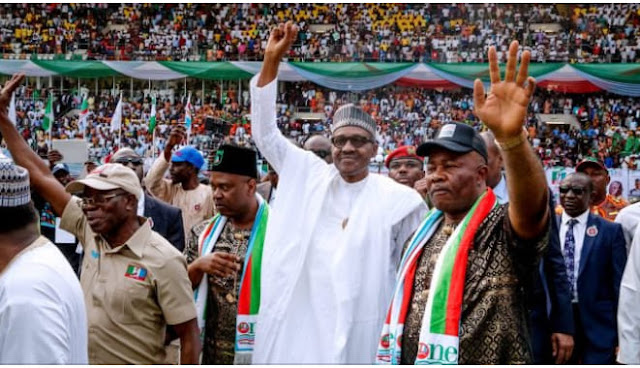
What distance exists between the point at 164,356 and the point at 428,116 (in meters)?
23.3

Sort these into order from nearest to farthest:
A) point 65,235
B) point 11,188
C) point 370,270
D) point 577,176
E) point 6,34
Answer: point 11,188
point 370,270
point 577,176
point 65,235
point 6,34

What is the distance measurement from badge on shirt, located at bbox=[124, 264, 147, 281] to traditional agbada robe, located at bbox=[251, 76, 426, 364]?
76 centimetres

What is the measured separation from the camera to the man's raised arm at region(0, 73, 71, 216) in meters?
3.61

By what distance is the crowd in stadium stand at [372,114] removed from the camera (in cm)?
2447

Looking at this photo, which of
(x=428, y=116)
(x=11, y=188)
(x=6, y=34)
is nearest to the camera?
(x=11, y=188)

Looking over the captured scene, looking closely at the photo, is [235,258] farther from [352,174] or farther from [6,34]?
[6,34]

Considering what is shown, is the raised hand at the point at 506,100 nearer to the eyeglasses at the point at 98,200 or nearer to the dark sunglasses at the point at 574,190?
the eyeglasses at the point at 98,200

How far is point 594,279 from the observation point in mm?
5164

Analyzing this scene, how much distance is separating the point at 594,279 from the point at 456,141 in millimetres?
2385

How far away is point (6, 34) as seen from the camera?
32125 millimetres

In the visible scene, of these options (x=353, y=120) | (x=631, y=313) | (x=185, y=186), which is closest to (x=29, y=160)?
(x=353, y=120)

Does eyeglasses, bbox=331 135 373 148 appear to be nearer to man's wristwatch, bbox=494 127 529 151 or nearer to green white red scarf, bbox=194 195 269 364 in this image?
green white red scarf, bbox=194 195 269 364

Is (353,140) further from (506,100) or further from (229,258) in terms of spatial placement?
(506,100)

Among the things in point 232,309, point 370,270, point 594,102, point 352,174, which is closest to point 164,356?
point 232,309
